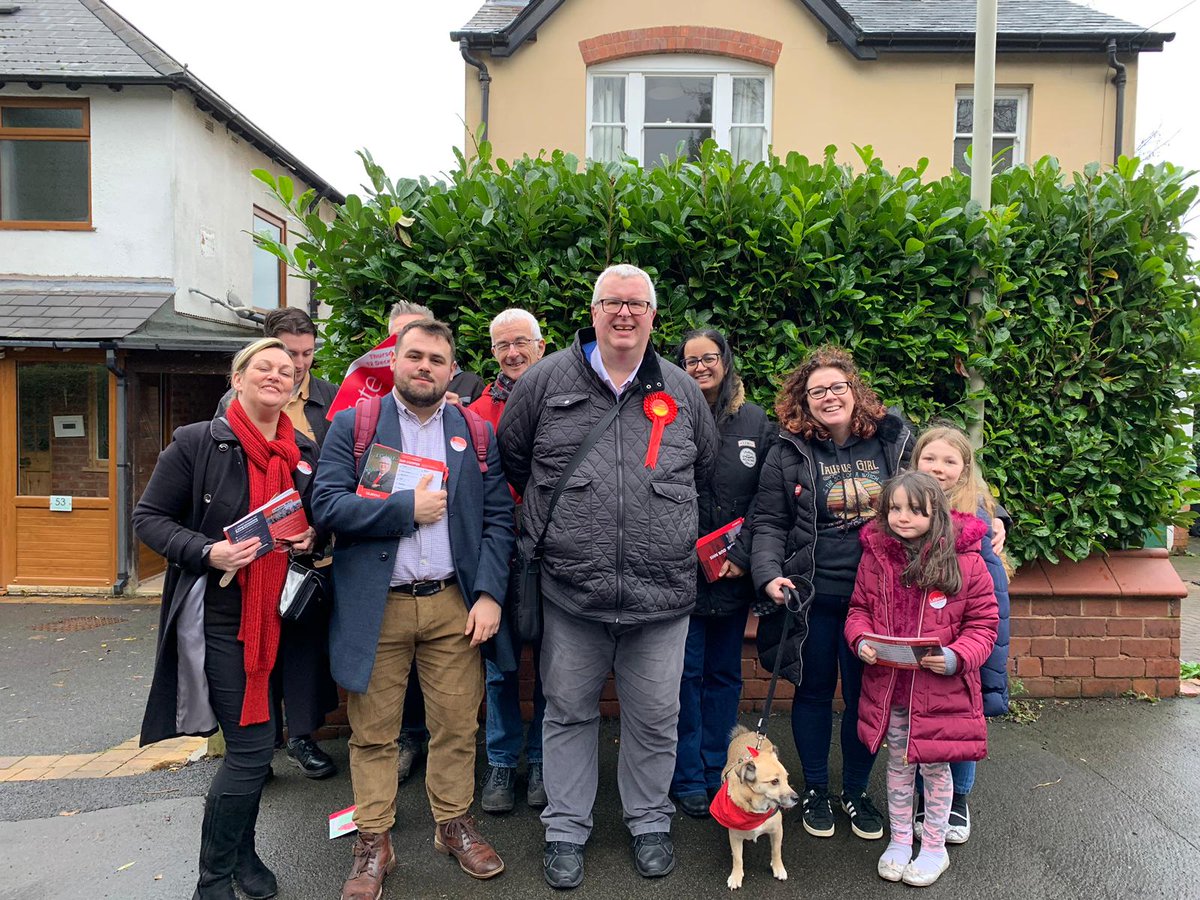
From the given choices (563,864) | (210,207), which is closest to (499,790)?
(563,864)

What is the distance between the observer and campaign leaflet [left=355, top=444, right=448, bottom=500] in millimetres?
2977

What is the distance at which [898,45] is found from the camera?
9453 millimetres

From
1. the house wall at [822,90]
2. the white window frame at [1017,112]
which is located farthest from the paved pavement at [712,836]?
the white window frame at [1017,112]

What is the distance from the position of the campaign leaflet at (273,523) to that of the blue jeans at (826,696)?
7.00 feet

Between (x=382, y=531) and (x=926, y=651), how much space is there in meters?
2.09

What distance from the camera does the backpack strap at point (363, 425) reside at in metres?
3.03

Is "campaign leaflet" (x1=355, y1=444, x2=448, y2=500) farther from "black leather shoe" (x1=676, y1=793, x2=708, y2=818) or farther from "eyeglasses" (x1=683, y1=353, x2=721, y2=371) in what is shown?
"black leather shoe" (x1=676, y1=793, x2=708, y2=818)

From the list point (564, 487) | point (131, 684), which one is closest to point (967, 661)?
point (564, 487)

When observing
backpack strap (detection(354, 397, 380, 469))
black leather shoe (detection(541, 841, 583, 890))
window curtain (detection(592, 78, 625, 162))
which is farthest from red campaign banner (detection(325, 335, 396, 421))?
window curtain (detection(592, 78, 625, 162))

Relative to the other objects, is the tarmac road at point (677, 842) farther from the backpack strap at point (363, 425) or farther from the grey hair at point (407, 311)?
the grey hair at point (407, 311)

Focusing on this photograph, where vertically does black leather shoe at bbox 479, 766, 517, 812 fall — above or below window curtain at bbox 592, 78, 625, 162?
below

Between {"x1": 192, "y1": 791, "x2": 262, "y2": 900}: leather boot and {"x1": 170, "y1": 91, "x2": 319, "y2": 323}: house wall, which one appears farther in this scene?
{"x1": 170, "y1": 91, "x2": 319, "y2": 323}: house wall

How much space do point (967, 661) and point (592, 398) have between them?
1.74 meters

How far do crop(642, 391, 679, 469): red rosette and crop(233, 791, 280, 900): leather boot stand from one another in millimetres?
2020
